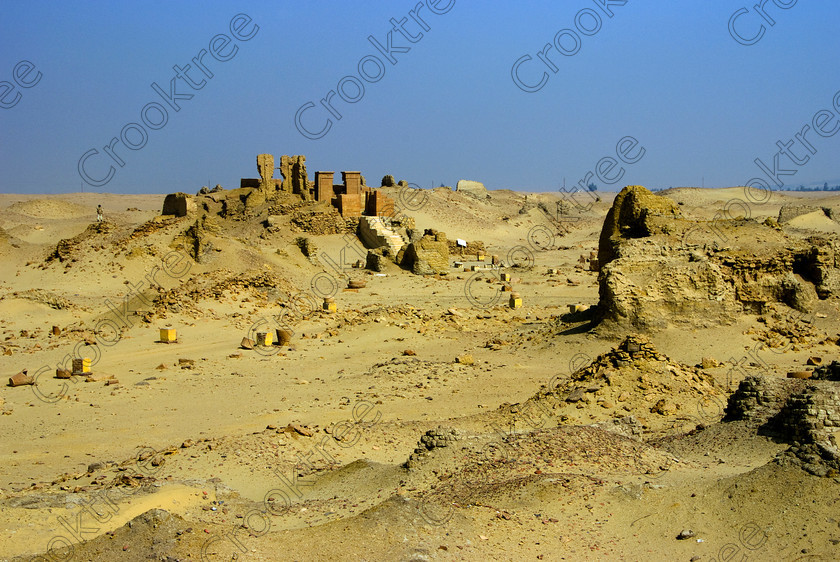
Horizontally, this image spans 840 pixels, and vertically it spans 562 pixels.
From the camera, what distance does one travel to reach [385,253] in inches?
998

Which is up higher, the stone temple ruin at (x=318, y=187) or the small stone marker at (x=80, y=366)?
the stone temple ruin at (x=318, y=187)

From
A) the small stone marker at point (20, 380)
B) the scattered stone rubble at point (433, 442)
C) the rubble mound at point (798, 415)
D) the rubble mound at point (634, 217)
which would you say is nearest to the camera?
the rubble mound at point (798, 415)

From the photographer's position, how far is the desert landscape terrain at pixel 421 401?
236 inches

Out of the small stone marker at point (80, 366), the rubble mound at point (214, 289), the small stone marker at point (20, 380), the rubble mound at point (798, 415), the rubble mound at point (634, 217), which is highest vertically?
the rubble mound at point (634, 217)

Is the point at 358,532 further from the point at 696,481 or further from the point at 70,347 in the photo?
the point at 70,347

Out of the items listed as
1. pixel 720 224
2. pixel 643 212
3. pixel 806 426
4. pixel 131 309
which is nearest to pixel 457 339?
pixel 643 212

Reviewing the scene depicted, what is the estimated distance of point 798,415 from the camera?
7.40 metres

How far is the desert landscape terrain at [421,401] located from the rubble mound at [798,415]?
27 mm

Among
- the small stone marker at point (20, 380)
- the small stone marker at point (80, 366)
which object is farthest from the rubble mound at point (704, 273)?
the small stone marker at point (20, 380)

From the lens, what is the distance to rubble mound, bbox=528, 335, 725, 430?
31.1 ft

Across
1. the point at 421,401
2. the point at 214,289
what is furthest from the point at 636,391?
the point at 214,289

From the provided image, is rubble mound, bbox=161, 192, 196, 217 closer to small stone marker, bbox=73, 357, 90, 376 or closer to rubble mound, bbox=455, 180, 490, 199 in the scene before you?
small stone marker, bbox=73, 357, 90, 376

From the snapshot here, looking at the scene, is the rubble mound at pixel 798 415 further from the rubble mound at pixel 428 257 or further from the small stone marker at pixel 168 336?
the rubble mound at pixel 428 257

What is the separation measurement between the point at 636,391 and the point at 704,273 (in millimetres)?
3929
